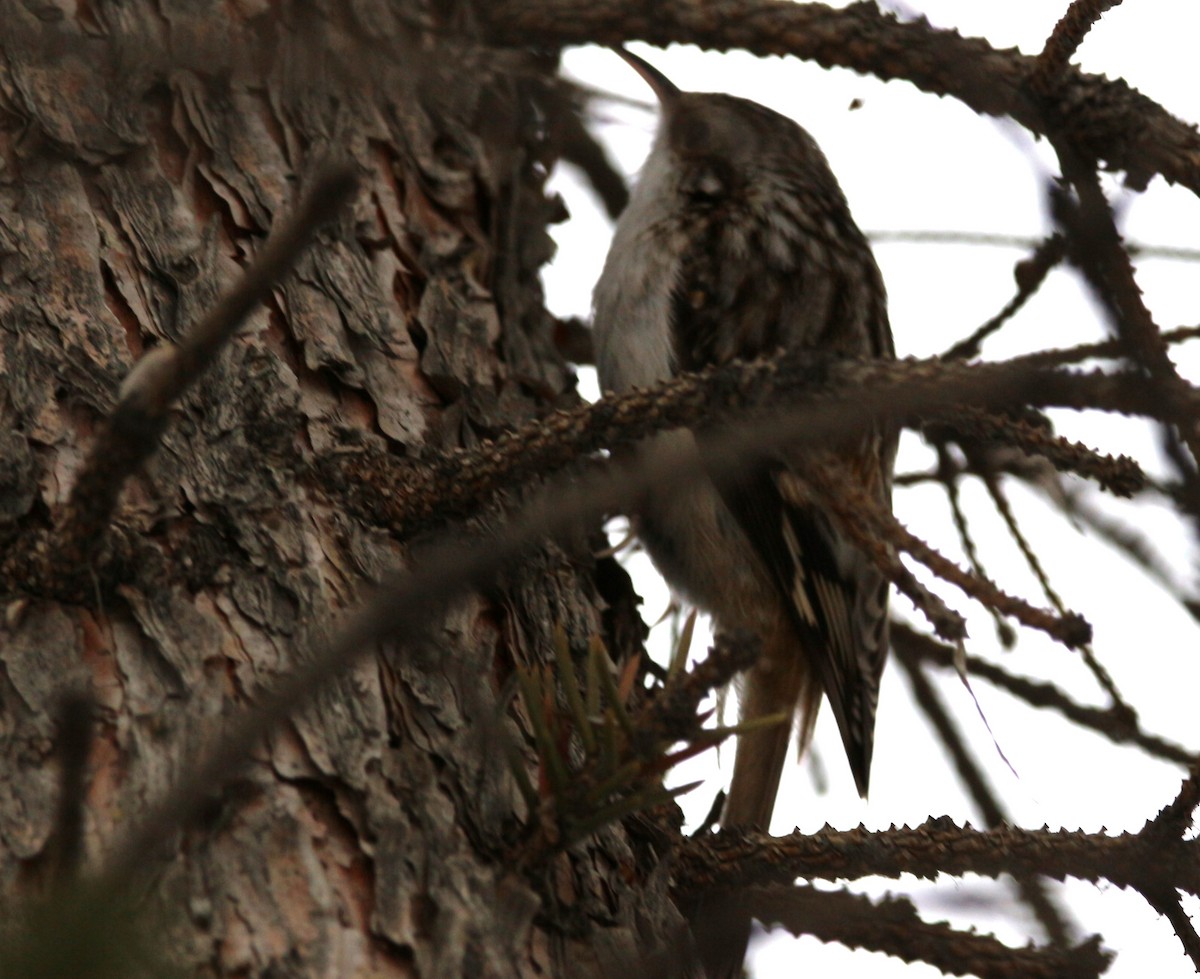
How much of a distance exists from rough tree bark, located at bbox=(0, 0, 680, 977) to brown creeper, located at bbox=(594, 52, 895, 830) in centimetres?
43

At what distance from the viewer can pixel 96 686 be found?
1.53 m

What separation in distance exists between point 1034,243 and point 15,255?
1.53 meters

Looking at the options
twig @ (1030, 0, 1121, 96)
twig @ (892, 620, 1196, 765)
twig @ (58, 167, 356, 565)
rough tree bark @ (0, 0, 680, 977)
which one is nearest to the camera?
twig @ (58, 167, 356, 565)

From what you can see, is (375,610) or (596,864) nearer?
(375,610)

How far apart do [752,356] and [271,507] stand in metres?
1.38

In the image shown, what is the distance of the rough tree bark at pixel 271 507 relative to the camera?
1.42m

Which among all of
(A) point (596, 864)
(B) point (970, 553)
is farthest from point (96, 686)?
(B) point (970, 553)

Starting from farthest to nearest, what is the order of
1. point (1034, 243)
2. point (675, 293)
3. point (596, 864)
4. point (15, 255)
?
point (675, 293) < point (1034, 243) < point (15, 255) < point (596, 864)

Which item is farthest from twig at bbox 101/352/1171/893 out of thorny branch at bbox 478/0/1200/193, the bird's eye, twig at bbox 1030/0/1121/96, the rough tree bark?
the bird's eye

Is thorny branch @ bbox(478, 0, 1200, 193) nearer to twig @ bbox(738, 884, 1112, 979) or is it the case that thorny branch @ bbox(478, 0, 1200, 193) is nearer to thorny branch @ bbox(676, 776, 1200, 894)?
thorny branch @ bbox(676, 776, 1200, 894)

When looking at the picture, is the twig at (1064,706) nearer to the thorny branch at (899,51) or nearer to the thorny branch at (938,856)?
the thorny branch at (938,856)

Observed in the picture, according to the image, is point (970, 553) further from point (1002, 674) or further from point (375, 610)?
point (375, 610)

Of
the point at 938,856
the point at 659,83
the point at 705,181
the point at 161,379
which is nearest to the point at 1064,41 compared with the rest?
the point at 938,856

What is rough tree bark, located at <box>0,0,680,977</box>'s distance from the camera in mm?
1421
